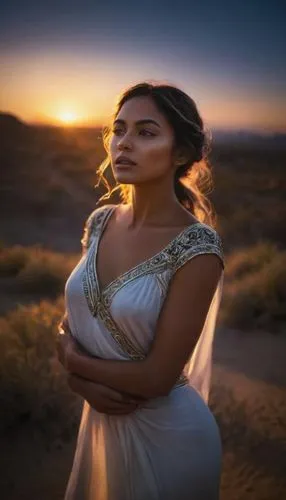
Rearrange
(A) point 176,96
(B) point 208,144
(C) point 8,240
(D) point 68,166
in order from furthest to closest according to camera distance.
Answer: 1. (D) point 68,166
2. (C) point 8,240
3. (B) point 208,144
4. (A) point 176,96

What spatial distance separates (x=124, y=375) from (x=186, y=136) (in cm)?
70

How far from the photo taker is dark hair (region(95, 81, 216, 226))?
144 centimetres

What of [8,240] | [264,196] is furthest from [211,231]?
[264,196]

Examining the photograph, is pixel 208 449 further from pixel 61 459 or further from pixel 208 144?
pixel 61 459

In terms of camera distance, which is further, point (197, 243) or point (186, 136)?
point (186, 136)

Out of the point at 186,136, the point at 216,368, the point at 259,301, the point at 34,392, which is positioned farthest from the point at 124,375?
the point at 259,301

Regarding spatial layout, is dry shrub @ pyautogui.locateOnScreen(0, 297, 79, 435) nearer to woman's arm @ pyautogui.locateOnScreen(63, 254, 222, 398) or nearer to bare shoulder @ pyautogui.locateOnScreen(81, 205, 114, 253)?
bare shoulder @ pyautogui.locateOnScreen(81, 205, 114, 253)

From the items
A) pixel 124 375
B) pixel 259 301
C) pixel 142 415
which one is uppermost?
pixel 259 301

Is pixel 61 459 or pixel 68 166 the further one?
pixel 68 166

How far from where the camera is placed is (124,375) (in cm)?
136

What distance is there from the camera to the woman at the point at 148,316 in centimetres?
133

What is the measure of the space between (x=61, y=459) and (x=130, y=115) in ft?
8.44

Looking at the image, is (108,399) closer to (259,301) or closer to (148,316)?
(148,316)

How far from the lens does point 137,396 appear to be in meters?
1.41
